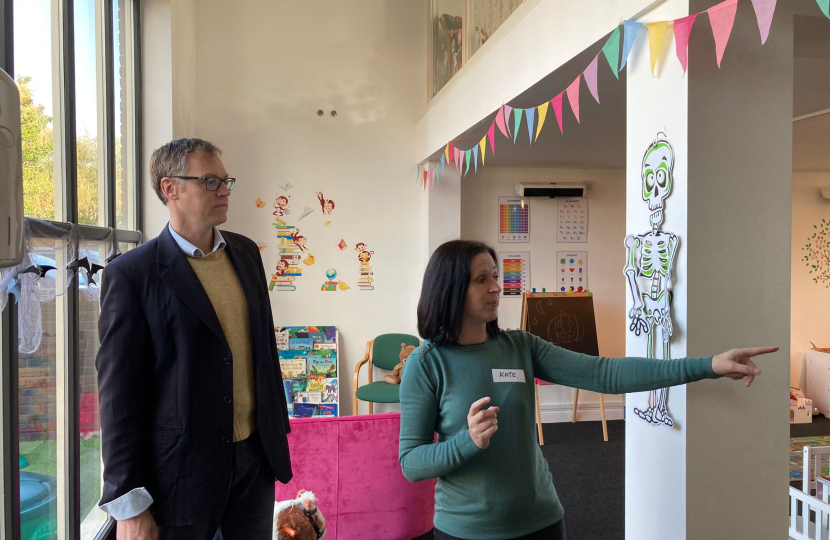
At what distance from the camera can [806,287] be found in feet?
18.3

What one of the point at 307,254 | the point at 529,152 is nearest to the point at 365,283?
the point at 307,254

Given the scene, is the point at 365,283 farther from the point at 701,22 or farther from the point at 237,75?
the point at 701,22

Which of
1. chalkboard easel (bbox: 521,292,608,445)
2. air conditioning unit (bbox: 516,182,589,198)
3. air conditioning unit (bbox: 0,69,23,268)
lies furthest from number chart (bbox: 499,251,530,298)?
air conditioning unit (bbox: 0,69,23,268)

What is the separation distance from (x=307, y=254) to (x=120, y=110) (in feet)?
6.05

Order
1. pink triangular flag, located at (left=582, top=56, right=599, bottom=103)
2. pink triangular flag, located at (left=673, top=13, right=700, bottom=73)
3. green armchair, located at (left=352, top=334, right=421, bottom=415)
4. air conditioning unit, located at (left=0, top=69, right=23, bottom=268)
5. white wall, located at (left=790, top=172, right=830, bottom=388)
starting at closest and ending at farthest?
air conditioning unit, located at (left=0, top=69, right=23, bottom=268) < pink triangular flag, located at (left=673, top=13, right=700, bottom=73) < pink triangular flag, located at (left=582, top=56, right=599, bottom=103) < green armchair, located at (left=352, top=334, right=421, bottom=415) < white wall, located at (left=790, top=172, right=830, bottom=388)

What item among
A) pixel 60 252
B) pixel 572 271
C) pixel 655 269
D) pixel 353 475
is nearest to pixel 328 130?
pixel 572 271

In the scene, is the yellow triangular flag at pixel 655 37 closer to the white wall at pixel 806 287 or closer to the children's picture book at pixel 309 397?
the children's picture book at pixel 309 397

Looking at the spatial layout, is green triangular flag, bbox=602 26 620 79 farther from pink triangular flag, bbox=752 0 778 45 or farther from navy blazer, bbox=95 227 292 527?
navy blazer, bbox=95 227 292 527

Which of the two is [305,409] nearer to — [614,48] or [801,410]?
[614,48]

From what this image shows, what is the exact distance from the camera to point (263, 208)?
454cm

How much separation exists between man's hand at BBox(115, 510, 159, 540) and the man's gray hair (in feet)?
2.49

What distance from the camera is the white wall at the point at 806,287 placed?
5.54 metres

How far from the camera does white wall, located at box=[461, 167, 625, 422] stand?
5012mm

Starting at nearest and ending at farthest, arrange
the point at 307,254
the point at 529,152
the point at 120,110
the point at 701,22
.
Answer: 1. the point at 701,22
2. the point at 120,110
3. the point at 529,152
4. the point at 307,254
